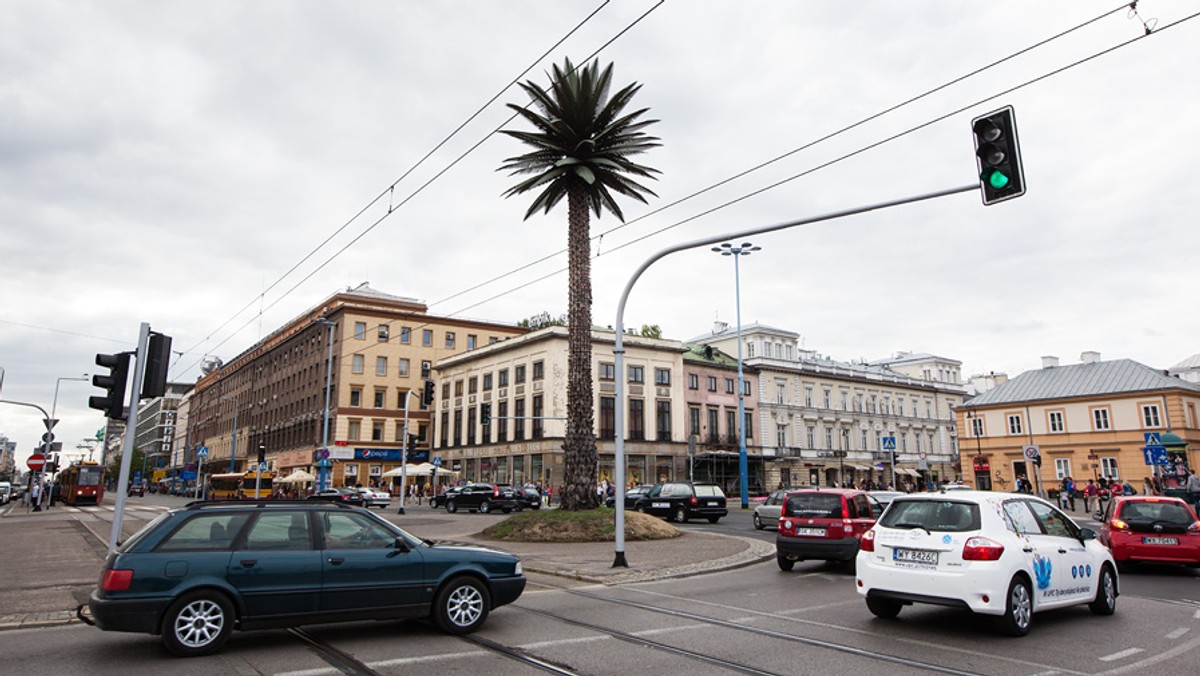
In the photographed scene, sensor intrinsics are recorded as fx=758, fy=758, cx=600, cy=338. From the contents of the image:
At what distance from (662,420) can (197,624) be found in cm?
5541

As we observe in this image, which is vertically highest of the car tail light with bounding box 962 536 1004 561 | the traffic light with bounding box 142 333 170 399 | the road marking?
the traffic light with bounding box 142 333 170 399

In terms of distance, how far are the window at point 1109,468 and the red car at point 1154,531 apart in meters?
47.2

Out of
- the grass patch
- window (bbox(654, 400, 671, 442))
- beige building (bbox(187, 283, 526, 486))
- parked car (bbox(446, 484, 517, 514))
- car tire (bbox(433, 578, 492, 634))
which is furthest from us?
beige building (bbox(187, 283, 526, 486))

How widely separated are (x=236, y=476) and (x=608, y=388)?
28.0 metres

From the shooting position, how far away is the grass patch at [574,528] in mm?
21406

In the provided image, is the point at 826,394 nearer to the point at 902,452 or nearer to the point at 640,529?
the point at 902,452

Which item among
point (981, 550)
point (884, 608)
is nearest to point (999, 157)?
point (981, 550)

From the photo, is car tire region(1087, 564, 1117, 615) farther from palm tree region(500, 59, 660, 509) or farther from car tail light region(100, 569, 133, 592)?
palm tree region(500, 59, 660, 509)

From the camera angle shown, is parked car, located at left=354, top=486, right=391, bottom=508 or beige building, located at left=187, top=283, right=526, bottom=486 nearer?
parked car, located at left=354, top=486, right=391, bottom=508

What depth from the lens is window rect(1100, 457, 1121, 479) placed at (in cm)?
5394

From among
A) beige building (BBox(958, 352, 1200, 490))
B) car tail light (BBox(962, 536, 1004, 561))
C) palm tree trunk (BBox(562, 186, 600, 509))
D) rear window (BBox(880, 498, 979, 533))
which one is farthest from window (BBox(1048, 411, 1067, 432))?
car tail light (BBox(962, 536, 1004, 561))

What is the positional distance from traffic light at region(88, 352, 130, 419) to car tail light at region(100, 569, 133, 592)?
164 inches

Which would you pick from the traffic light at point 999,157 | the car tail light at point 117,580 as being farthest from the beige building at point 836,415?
the car tail light at point 117,580

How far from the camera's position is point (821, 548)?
14336mm
